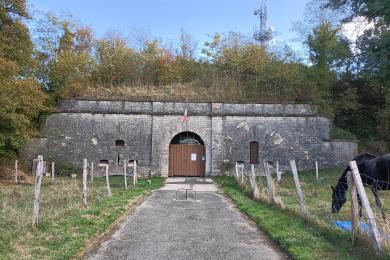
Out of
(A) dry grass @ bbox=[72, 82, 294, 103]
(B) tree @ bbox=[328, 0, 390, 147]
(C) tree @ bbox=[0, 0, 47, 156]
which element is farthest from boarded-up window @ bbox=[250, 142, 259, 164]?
(C) tree @ bbox=[0, 0, 47, 156]

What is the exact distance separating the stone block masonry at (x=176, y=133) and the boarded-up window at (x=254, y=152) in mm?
256

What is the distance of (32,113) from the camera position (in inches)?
990

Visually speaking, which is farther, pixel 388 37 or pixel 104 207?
pixel 388 37

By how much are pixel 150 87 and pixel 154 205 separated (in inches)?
713

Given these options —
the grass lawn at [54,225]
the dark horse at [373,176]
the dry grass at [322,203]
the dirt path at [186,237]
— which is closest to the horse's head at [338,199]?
the dark horse at [373,176]

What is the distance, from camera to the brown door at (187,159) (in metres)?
28.6

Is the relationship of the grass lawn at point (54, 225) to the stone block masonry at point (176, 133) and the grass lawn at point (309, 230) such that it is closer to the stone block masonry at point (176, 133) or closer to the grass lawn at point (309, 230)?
the grass lawn at point (309, 230)

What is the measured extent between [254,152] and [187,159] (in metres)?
4.40

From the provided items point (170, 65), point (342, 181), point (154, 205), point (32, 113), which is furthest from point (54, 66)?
point (342, 181)

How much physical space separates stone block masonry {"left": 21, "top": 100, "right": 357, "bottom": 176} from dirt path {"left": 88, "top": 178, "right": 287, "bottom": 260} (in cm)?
1490

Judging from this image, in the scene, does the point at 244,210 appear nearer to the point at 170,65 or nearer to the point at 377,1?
the point at 377,1

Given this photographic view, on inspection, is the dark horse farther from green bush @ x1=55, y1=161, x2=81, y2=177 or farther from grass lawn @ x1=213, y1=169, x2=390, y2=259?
green bush @ x1=55, y1=161, x2=81, y2=177

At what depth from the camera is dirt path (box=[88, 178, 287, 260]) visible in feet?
23.4

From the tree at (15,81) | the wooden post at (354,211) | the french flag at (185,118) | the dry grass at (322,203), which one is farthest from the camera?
the french flag at (185,118)
